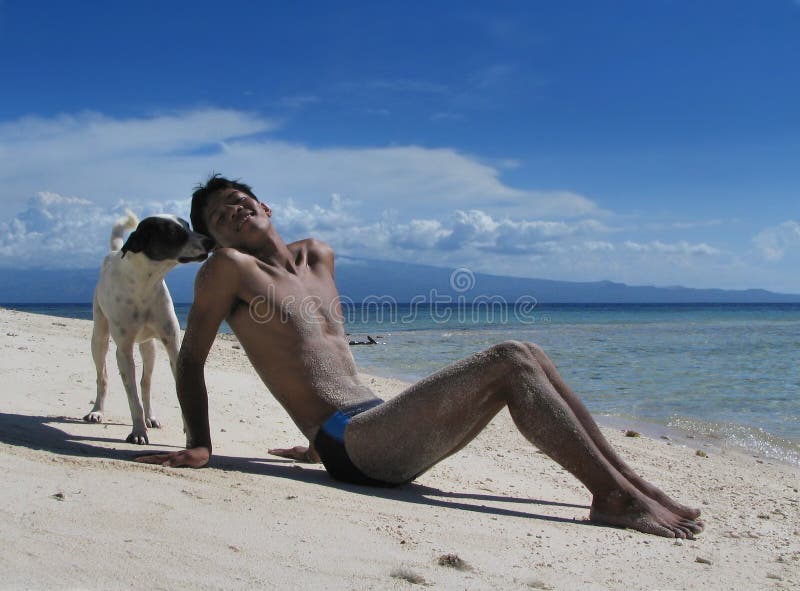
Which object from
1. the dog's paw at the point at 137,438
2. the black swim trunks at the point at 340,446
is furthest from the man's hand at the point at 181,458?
the dog's paw at the point at 137,438

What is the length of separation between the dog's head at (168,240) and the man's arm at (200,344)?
1.19 metres

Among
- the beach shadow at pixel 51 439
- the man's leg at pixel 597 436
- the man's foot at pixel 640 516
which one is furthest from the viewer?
the beach shadow at pixel 51 439

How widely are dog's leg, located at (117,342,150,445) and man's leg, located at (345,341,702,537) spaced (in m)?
1.83

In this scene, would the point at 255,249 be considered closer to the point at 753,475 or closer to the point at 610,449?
the point at 610,449

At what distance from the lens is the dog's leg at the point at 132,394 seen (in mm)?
4711

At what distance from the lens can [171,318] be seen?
5082 millimetres

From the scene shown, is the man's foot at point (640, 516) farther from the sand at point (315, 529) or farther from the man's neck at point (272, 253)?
the man's neck at point (272, 253)

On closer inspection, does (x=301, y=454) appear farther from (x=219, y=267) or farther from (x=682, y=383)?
(x=682, y=383)

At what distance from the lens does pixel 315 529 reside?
2.77 metres

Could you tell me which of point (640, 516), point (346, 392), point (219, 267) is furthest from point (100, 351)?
point (640, 516)

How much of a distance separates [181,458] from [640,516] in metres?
2.19

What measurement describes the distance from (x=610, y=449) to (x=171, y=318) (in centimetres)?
310

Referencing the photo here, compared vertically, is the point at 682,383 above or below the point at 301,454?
below

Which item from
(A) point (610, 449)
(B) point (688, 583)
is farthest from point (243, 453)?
(B) point (688, 583)
